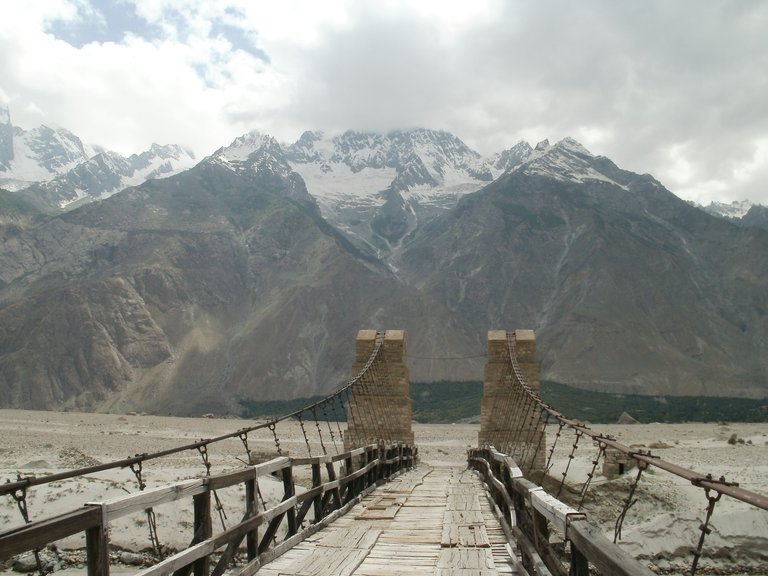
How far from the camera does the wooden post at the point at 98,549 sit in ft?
10.0

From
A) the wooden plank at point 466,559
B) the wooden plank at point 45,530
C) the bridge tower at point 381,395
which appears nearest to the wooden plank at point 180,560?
the wooden plank at point 45,530

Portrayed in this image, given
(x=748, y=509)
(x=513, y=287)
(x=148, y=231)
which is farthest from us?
(x=513, y=287)

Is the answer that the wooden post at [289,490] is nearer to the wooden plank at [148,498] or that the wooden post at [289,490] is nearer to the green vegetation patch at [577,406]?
the wooden plank at [148,498]

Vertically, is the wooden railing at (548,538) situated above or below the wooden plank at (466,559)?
above

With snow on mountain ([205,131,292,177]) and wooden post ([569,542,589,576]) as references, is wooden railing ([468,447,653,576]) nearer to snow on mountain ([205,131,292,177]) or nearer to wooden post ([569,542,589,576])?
wooden post ([569,542,589,576])

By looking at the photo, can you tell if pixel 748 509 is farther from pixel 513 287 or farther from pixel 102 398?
pixel 513 287

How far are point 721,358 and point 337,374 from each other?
156ft

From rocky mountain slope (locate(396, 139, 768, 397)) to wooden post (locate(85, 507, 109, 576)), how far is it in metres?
73.5

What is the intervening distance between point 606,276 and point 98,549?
331 ft

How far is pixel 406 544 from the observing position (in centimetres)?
546

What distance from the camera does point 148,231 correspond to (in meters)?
99.9

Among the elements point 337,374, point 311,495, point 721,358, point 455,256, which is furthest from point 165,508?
point 455,256

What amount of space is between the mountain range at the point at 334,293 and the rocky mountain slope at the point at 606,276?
0.35 m

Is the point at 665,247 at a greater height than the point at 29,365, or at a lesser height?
greater
